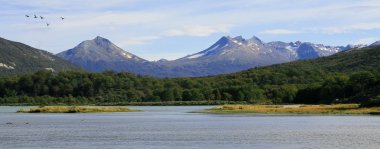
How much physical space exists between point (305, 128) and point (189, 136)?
17.5 metres

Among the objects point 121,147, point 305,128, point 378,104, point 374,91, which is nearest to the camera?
point 121,147

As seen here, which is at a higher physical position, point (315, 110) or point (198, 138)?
point (315, 110)

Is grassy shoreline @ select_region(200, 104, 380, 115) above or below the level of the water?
above

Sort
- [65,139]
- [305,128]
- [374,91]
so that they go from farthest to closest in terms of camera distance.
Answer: [374,91]
[305,128]
[65,139]

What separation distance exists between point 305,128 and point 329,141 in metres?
20.4

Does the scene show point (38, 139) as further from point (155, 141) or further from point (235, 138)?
point (235, 138)

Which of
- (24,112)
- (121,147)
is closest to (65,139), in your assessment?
(121,147)

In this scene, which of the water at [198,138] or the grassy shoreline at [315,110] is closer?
the water at [198,138]

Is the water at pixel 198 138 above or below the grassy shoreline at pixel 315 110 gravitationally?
below

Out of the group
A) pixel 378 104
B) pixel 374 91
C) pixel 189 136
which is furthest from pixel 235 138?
pixel 374 91

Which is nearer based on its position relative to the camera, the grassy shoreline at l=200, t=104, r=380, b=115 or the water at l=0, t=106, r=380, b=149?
the water at l=0, t=106, r=380, b=149

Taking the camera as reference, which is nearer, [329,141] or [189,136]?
[329,141]

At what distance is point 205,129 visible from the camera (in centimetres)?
9106

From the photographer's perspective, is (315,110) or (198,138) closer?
(198,138)
